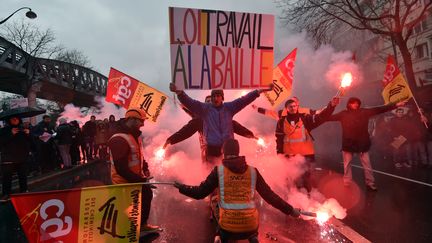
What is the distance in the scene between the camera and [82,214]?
2941mm

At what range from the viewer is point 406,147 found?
1033cm

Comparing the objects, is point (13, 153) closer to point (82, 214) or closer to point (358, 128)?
point (82, 214)

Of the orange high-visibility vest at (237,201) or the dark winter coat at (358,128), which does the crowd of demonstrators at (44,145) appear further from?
the dark winter coat at (358,128)

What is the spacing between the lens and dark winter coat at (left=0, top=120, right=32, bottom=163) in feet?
25.1

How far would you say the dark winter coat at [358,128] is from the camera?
7.04 m

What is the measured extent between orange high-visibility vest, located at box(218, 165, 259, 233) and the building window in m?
33.1

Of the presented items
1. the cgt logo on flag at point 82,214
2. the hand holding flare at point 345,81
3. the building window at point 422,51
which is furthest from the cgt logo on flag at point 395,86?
the building window at point 422,51

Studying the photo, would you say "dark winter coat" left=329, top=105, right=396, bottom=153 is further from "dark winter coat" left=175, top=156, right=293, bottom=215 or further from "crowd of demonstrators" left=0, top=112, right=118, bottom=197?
"crowd of demonstrators" left=0, top=112, right=118, bottom=197

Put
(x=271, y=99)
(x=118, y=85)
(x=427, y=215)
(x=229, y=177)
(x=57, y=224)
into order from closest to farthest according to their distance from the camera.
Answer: (x=57, y=224) → (x=229, y=177) → (x=427, y=215) → (x=271, y=99) → (x=118, y=85)

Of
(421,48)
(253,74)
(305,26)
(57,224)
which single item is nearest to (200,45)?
(253,74)

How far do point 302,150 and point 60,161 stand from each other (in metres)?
9.65

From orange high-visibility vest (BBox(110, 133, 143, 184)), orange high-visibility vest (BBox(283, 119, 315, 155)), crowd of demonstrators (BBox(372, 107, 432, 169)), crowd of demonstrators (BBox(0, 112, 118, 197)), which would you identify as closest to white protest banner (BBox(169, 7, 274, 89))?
orange high-visibility vest (BBox(283, 119, 315, 155))

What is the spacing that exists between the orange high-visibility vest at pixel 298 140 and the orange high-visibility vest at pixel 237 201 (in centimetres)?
329

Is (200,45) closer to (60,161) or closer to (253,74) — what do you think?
(253,74)
